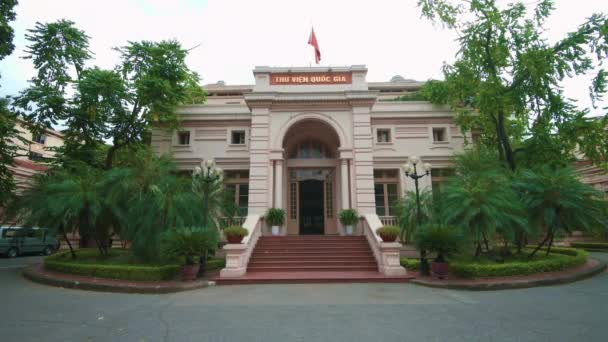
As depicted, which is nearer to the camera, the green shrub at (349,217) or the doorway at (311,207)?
the green shrub at (349,217)

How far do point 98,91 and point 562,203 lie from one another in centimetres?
1923

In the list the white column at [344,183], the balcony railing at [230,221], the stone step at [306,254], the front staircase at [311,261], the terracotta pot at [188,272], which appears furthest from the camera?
the white column at [344,183]

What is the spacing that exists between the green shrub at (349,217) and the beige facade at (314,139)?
1205mm

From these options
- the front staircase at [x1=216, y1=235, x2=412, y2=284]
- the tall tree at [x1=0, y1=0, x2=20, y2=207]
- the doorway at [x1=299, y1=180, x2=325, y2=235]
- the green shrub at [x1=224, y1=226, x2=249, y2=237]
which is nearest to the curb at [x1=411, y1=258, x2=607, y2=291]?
the front staircase at [x1=216, y1=235, x2=412, y2=284]

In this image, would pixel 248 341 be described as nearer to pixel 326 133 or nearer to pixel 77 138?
pixel 326 133

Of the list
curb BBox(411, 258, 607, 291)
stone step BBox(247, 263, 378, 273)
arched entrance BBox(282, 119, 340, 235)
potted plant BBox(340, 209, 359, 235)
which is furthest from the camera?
arched entrance BBox(282, 119, 340, 235)

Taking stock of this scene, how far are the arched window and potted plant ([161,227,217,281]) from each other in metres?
9.69

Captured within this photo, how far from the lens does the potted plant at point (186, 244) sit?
9328 millimetres

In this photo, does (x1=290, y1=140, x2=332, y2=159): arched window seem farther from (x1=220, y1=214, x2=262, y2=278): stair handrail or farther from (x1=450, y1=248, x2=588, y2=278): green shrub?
(x1=450, y1=248, x2=588, y2=278): green shrub

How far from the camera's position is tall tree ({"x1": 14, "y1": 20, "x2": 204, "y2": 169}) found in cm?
1428

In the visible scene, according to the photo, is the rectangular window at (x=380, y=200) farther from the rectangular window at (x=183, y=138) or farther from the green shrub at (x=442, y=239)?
the rectangular window at (x=183, y=138)

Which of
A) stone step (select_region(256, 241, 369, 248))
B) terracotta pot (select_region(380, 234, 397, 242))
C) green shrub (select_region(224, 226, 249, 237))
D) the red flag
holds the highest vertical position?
the red flag

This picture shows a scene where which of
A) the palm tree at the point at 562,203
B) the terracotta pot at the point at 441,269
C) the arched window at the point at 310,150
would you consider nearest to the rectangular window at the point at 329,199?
the arched window at the point at 310,150

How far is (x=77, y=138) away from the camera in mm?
15797
